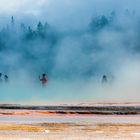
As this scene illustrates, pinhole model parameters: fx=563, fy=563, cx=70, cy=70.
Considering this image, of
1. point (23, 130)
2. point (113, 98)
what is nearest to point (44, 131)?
point (23, 130)

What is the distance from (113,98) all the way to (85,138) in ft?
499

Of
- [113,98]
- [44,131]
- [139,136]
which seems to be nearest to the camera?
[139,136]

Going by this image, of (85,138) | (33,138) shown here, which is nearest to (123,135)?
(85,138)

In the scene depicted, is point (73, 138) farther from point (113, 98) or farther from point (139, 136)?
point (113, 98)

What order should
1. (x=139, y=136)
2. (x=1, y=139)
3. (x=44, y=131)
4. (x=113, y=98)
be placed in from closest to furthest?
(x=1, y=139) < (x=139, y=136) < (x=44, y=131) < (x=113, y=98)

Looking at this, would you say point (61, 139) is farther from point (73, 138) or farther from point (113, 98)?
point (113, 98)

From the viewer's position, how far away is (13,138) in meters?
46.2

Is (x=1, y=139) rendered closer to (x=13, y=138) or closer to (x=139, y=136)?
(x=13, y=138)

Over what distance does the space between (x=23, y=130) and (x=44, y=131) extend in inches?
109

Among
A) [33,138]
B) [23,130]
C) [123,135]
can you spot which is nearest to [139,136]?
[123,135]

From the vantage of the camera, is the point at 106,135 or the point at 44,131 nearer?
the point at 106,135

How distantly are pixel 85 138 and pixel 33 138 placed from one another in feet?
14.0

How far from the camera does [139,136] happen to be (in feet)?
159

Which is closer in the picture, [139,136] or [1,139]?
[1,139]
